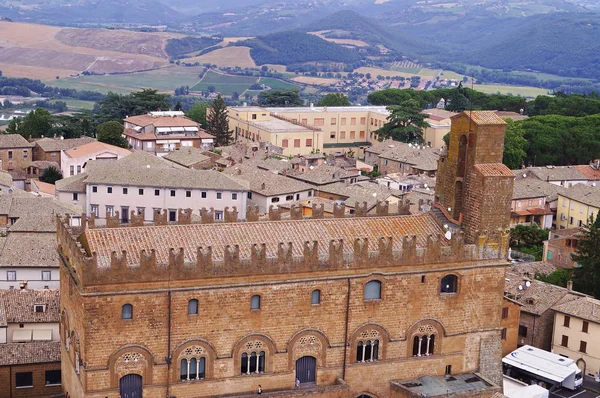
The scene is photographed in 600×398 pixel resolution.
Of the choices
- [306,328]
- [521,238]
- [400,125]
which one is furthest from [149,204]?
[400,125]

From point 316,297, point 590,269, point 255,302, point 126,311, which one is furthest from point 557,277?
point 126,311

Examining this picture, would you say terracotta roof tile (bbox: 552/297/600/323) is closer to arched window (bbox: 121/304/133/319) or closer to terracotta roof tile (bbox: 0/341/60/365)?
arched window (bbox: 121/304/133/319)

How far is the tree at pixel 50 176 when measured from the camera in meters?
96.6

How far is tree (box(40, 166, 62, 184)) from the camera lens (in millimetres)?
96625

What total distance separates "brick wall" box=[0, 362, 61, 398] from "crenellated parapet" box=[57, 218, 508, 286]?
25.8ft

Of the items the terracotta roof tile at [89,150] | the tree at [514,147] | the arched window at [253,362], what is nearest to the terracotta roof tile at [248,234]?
the arched window at [253,362]

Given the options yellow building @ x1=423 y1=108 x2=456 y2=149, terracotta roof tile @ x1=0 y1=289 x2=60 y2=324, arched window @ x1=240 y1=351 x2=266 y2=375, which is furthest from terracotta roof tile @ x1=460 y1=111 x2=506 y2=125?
yellow building @ x1=423 y1=108 x2=456 y2=149

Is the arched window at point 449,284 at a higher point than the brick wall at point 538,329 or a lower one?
higher

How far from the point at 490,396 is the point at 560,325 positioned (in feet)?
46.0

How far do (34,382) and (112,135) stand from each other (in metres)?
64.6

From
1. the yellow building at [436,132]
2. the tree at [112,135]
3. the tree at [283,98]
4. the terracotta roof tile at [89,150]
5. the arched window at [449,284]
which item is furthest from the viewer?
the tree at [283,98]

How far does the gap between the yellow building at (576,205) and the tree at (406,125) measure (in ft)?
109

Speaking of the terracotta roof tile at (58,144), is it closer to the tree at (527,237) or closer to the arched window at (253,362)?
the tree at (527,237)

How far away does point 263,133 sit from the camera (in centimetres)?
11562
